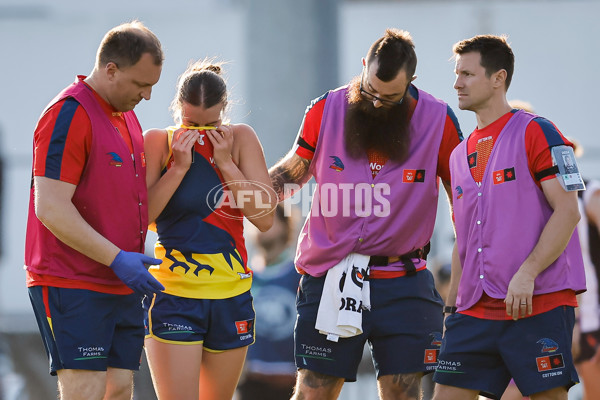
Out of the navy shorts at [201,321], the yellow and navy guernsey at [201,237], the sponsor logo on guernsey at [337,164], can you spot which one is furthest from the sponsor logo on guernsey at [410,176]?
the navy shorts at [201,321]

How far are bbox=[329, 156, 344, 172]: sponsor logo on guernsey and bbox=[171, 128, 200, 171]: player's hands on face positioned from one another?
66 cm

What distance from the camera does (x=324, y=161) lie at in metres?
4.32

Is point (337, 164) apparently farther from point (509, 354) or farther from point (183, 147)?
point (509, 354)

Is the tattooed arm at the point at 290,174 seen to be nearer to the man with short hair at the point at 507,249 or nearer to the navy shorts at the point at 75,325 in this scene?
the man with short hair at the point at 507,249

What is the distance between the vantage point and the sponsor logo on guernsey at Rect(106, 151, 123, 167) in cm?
383

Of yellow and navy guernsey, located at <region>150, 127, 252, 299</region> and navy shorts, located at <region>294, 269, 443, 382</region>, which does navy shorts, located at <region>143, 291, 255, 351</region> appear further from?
navy shorts, located at <region>294, 269, 443, 382</region>

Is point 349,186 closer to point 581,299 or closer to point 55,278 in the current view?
point 55,278

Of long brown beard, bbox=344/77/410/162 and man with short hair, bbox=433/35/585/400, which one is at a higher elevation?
long brown beard, bbox=344/77/410/162

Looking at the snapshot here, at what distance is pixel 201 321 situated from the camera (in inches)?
158

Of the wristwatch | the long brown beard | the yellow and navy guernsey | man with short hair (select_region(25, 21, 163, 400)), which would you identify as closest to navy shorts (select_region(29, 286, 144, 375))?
man with short hair (select_region(25, 21, 163, 400))

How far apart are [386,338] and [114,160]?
1507 millimetres

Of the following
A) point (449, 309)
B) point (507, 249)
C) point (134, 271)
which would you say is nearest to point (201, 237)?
point (134, 271)

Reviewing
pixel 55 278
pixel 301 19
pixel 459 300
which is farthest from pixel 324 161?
pixel 301 19

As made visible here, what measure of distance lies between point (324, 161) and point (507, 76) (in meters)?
0.93
